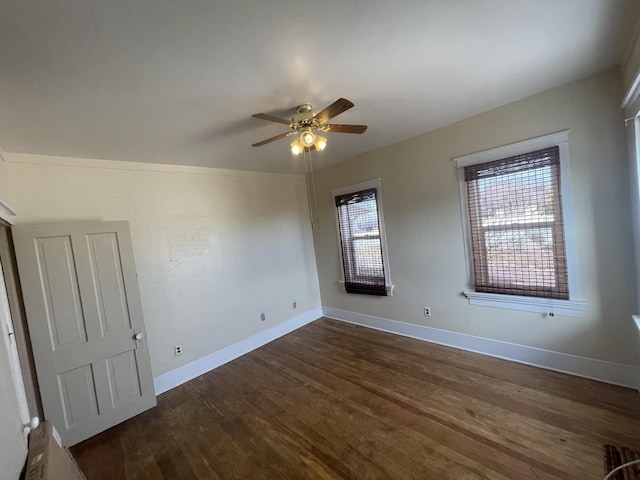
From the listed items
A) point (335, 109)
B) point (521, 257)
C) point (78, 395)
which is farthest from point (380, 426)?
point (78, 395)

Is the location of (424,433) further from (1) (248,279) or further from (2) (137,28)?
(2) (137,28)

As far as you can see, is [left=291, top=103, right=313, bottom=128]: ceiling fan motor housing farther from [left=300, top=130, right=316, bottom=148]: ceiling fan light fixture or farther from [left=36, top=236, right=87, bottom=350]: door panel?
[left=36, top=236, right=87, bottom=350]: door panel

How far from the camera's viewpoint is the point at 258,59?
157 centimetres

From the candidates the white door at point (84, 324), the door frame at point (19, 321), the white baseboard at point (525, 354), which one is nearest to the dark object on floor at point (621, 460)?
the white baseboard at point (525, 354)

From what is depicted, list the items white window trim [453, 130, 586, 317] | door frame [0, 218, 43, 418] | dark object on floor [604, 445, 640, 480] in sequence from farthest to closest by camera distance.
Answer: white window trim [453, 130, 586, 317], door frame [0, 218, 43, 418], dark object on floor [604, 445, 640, 480]

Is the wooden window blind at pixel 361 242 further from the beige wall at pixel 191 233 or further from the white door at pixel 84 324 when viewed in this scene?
the white door at pixel 84 324

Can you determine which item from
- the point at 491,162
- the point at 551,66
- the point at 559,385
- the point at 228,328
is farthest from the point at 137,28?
the point at 559,385

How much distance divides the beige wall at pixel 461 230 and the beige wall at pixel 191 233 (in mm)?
1281

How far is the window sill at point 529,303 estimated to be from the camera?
2485 mm

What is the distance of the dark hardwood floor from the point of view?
1818mm

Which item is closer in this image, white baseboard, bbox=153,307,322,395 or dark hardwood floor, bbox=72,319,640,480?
dark hardwood floor, bbox=72,319,640,480

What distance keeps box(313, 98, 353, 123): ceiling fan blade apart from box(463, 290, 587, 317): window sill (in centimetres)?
256

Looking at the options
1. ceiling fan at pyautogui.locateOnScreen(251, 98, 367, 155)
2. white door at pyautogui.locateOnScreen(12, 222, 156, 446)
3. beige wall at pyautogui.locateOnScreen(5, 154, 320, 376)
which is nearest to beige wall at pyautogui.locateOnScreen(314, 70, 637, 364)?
beige wall at pyautogui.locateOnScreen(5, 154, 320, 376)

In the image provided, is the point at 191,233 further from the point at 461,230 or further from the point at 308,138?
the point at 461,230
